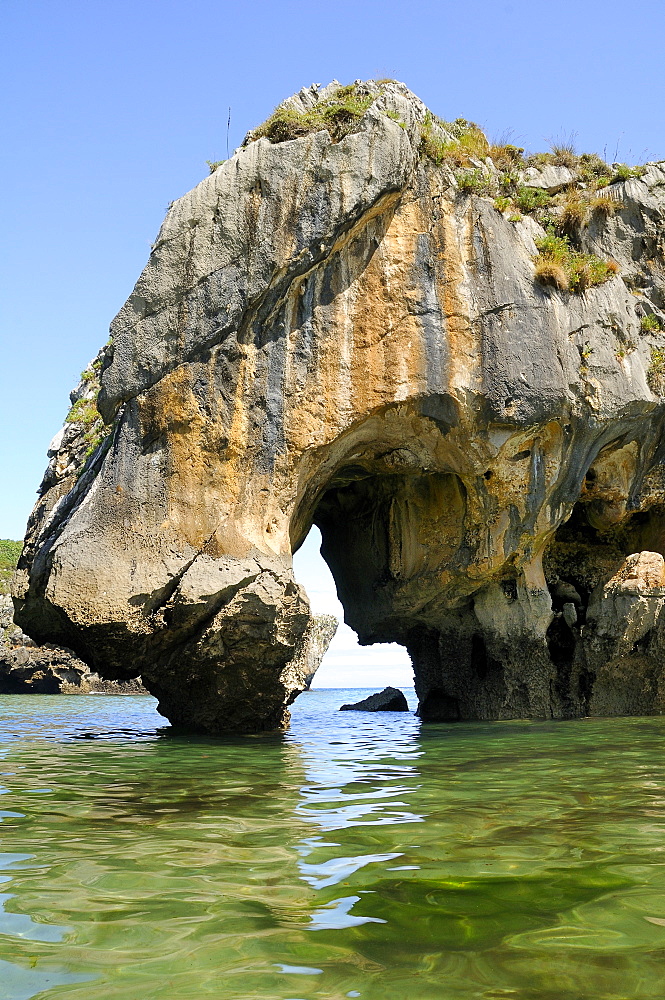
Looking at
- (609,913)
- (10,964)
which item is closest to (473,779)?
(609,913)

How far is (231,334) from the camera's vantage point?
11008mm

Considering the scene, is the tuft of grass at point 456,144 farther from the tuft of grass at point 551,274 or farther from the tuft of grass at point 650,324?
the tuft of grass at point 650,324

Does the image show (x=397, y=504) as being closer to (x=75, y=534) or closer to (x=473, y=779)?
(x=75, y=534)

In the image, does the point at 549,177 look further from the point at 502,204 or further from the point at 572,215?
the point at 502,204

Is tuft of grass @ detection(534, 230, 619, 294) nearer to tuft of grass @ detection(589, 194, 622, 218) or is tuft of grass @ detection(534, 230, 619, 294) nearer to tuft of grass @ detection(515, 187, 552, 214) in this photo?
tuft of grass @ detection(515, 187, 552, 214)

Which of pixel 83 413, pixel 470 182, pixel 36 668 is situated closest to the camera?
pixel 470 182

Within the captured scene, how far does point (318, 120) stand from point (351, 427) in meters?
4.45

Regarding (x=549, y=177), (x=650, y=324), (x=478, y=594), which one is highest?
(x=549, y=177)

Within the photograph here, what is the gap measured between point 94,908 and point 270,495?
8034 millimetres

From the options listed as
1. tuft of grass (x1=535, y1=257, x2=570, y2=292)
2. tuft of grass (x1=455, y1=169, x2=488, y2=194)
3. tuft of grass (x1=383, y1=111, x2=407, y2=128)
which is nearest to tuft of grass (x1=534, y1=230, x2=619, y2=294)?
tuft of grass (x1=535, y1=257, x2=570, y2=292)

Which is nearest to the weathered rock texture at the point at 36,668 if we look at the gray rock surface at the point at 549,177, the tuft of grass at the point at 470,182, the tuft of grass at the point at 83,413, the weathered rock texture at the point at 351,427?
the tuft of grass at the point at 83,413

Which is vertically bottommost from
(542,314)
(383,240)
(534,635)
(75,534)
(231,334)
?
(534,635)

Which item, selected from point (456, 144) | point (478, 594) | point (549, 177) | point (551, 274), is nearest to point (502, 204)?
point (456, 144)

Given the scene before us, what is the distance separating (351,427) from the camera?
474 inches
